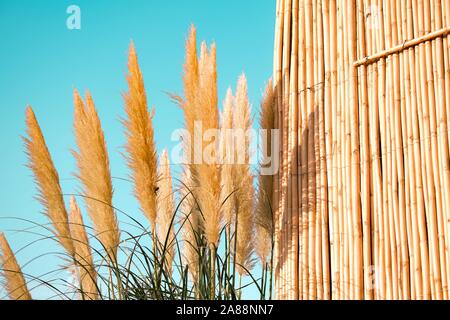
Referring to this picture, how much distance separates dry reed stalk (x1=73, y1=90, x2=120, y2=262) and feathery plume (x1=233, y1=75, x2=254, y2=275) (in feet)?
1.36

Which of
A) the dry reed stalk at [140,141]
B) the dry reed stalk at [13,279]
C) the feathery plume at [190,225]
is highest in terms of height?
the dry reed stalk at [140,141]

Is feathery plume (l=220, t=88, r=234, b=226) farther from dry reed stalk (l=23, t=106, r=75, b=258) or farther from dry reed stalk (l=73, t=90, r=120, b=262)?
dry reed stalk (l=23, t=106, r=75, b=258)

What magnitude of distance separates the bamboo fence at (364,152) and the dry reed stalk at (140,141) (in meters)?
0.46

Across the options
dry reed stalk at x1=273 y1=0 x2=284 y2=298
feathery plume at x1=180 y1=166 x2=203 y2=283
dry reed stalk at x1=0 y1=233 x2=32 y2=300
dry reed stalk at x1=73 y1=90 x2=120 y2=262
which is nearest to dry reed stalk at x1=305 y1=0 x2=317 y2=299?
dry reed stalk at x1=273 y1=0 x2=284 y2=298

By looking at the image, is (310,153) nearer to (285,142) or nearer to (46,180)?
(285,142)

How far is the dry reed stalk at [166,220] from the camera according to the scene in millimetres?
2264

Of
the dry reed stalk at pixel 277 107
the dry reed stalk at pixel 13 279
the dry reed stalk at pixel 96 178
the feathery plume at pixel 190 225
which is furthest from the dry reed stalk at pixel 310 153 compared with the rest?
the dry reed stalk at pixel 13 279

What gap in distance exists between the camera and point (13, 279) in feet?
7.23

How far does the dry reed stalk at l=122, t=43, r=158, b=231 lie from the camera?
2.14 metres

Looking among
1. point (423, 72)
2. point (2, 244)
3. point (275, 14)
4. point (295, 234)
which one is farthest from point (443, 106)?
point (2, 244)

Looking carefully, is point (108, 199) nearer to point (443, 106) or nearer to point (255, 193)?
point (255, 193)

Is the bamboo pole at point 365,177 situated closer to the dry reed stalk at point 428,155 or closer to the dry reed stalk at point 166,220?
the dry reed stalk at point 428,155

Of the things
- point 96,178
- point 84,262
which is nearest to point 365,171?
point 96,178

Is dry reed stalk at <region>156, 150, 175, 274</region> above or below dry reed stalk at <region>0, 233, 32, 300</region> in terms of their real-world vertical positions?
above
